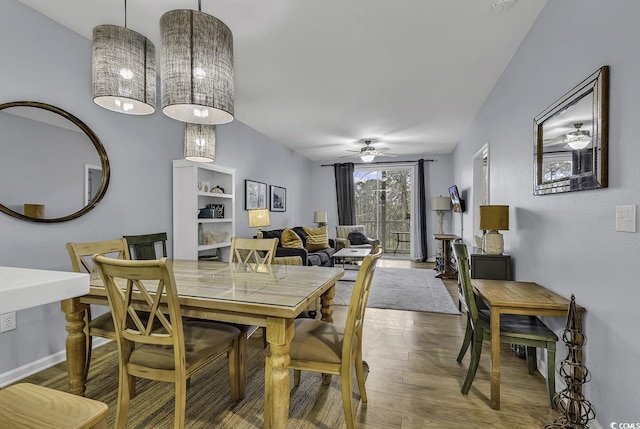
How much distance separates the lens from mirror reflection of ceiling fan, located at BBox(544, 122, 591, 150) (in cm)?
175

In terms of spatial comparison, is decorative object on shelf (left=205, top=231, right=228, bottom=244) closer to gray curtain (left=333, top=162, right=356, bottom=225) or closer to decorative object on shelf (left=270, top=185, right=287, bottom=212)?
decorative object on shelf (left=270, top=185, right=287, bottom=212)

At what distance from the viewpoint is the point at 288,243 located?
17.3ft

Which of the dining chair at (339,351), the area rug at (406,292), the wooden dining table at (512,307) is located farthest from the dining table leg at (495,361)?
the area rug at (406,292)

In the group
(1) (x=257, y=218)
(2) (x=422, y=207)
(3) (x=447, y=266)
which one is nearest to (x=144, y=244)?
(1) (x=257, y=218)

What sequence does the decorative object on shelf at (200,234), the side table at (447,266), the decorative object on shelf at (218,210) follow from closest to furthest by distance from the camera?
the decorative object on shelf at (200,234)
the decorative object on shelf at (218,210)
the side table at (447,266)

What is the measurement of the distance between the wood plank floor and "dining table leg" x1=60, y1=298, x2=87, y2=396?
29 centimetres

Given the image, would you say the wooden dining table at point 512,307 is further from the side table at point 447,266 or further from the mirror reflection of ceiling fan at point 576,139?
the side table at point 447,266

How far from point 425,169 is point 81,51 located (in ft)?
22.6

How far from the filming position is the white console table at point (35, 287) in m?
0.50

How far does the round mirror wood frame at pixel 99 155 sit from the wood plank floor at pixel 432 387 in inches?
45.3

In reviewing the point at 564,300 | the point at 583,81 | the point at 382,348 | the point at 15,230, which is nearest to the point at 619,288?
the point at 564,300

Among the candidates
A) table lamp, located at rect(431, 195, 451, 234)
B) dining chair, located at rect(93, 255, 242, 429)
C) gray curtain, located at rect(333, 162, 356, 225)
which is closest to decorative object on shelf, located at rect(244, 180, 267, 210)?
gray curtain, located at rect(333, 162, 356, 225)

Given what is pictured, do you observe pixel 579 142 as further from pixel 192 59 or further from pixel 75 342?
pixel 75 342

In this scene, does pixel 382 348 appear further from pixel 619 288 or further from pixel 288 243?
pixel 288 243
